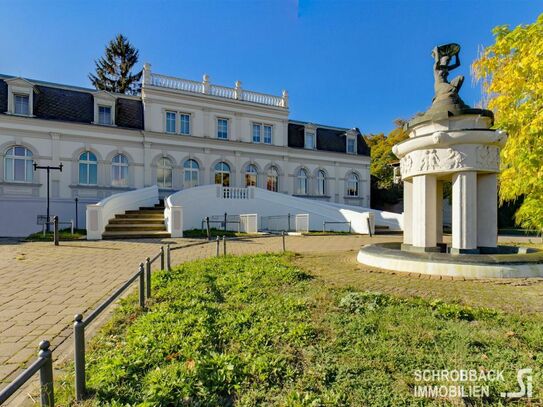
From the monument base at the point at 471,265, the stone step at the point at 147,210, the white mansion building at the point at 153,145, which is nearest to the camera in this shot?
the monument base at the point at 471,265

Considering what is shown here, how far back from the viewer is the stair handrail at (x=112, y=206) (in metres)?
13.9

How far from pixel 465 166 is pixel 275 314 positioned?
5907 mm

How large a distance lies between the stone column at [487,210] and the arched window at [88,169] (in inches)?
857

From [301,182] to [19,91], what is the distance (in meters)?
21.6

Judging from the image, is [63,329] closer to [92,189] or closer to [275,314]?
[275,314]

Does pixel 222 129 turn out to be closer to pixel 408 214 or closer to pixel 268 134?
pixel 268 134

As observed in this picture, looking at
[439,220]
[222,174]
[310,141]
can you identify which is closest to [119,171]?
[222,174]

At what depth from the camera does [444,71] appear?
841 centimetres

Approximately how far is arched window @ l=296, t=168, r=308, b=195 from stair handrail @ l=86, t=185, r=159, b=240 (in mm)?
12659

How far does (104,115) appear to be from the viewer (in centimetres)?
2173

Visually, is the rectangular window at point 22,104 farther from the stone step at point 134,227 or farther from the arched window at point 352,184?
the arched window at point 352,184

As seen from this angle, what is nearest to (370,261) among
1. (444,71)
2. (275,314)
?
(275,314)

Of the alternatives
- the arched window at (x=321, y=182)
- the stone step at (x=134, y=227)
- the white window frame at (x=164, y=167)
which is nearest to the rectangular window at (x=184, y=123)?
the white window frame at (x=164, y=167)

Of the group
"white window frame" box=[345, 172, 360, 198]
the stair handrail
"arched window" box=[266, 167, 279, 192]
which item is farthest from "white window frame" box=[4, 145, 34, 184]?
"white window frame" box=[345, 172, 360, 198]
